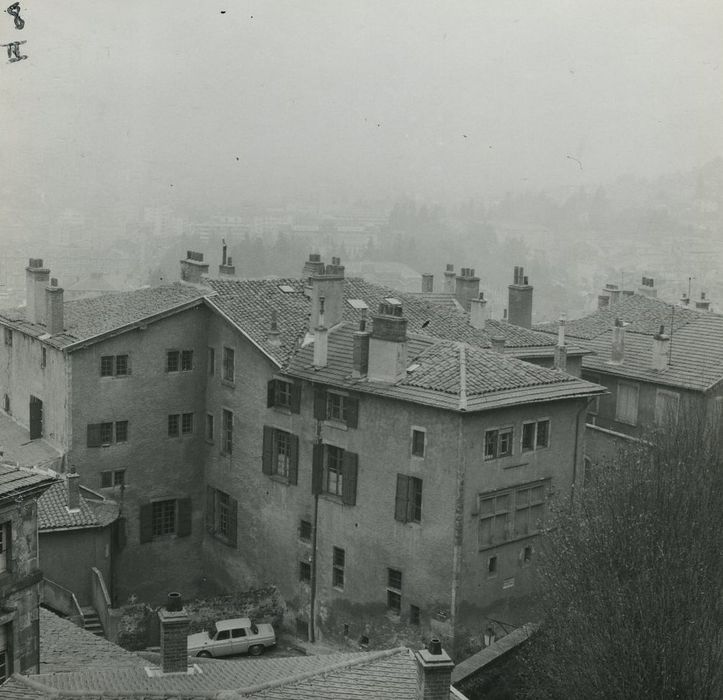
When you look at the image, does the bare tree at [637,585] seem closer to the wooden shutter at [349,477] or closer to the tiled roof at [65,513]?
the wooden shutter at [349,477]

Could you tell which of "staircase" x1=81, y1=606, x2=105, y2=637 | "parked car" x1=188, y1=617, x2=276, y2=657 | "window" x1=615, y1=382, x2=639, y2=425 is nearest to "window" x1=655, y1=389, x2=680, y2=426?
"window" x1=615, y1=382, x2=639, y2=425

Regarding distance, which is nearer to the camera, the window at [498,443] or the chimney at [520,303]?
the window at [498,443]

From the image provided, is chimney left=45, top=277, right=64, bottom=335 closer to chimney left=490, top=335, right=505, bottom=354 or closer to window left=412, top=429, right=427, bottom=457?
window left=412, top=429, right=427, bottom=457

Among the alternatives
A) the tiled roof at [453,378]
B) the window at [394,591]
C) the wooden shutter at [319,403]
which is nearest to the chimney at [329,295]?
the tiled roof at [453,378]

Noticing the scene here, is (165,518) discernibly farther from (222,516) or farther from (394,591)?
(394,591)

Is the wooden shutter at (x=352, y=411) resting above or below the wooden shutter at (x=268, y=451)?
above

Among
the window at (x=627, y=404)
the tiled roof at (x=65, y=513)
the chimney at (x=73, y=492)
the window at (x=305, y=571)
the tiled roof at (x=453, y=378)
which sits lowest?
the window at (x=305, y=571)

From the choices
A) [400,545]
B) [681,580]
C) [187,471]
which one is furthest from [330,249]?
[681,580]

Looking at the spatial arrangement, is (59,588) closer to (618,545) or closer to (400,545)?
(400,545)
